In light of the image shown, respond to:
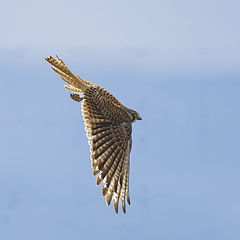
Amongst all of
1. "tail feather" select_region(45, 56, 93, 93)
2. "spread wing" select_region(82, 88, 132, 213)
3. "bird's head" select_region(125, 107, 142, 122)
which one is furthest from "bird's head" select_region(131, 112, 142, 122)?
"tail feather" select_region(45, 56, 93, 93)

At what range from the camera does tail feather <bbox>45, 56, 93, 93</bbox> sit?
21.9 m

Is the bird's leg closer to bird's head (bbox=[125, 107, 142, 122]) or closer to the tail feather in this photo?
the tail feather

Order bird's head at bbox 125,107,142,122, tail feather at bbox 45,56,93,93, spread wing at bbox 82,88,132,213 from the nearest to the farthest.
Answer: spread wing at bbox 82,88,132,213
tail feather at bbox 45,56,93,93
bird's head at bbox 125,107,142,122

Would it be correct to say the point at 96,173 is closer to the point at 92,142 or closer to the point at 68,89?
the point at 92,142

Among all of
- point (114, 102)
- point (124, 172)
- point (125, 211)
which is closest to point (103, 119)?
point (114, 102)

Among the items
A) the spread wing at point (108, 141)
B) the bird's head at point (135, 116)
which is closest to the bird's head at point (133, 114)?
the bird's head at point (135, 116)

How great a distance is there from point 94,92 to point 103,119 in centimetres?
117

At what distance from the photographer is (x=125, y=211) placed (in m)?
21.3

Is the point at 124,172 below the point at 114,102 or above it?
below

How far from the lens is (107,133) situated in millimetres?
21953

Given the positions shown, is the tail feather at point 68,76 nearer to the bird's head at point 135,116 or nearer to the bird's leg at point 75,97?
the bird's leg at point 75,97

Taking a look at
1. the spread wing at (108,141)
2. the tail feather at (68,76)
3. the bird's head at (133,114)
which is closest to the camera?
the spread wing at (108,141)

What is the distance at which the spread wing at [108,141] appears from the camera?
69.7ft

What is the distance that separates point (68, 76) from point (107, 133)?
294 centimetres
